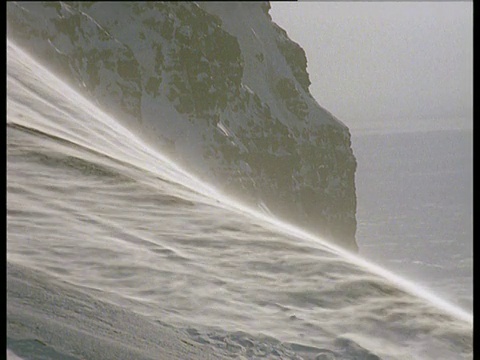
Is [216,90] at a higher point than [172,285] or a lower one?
higher

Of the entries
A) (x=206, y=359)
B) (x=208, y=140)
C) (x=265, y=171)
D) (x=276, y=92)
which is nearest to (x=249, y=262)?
(x=206, y=359)

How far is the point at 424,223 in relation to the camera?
101m

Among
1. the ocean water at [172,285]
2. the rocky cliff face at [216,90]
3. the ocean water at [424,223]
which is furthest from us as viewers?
the ocean water at [424,223]

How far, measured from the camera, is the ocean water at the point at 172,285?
2.38m

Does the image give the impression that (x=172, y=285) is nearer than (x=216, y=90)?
Yes

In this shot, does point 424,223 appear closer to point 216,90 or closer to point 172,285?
point 216,90

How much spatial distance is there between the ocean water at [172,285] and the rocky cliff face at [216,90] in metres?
23.2

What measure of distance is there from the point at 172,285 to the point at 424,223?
4002 inches

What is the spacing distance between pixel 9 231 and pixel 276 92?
1541 inches

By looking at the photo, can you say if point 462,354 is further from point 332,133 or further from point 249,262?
point 332,133

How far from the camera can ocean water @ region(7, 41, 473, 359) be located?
2383 mm

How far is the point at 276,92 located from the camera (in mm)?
41531

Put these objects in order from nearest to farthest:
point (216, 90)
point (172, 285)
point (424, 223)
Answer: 1. point (172, 285)
2. point (216, 90)
3. point (424, 223)

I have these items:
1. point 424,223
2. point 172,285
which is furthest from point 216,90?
point 424,223
